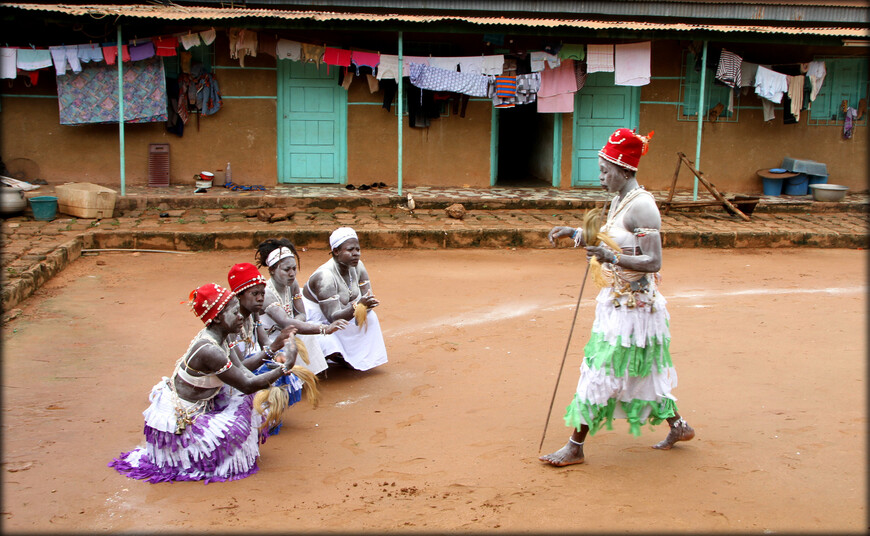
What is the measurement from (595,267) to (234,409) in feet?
6.80

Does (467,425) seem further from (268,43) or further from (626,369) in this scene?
(268,43)

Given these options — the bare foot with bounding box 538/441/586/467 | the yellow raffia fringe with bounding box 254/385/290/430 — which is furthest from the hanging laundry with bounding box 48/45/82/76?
the bare foot with bounding box 538/441/586/467

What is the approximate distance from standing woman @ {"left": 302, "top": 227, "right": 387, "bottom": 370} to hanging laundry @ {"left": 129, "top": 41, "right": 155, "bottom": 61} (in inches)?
333

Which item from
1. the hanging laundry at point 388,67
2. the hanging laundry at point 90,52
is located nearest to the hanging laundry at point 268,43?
the hanging laundry at point 388,67

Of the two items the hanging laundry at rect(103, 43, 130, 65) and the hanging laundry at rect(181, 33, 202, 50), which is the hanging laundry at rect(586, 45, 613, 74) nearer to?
the hanging laundry at rect(181, 33, 202, 50)

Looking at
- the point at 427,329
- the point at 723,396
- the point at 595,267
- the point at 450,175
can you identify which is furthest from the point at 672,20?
the point at 595,267

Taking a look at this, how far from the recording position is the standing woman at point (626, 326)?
4.19 metres

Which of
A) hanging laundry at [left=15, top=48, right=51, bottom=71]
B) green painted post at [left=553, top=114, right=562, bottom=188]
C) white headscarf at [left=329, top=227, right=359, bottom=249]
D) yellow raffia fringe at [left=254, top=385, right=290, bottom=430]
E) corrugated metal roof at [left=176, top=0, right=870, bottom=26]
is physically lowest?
yellow raffia fringe at [left=254, top=385, right=290, bottom=430]

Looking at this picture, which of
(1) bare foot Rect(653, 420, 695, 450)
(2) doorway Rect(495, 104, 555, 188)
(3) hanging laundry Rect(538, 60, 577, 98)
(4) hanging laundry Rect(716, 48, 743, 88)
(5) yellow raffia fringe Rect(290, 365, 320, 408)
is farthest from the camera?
(2) doorway Rect(495, 104, 555, 188)

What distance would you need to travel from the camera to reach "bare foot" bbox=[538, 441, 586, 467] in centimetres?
434

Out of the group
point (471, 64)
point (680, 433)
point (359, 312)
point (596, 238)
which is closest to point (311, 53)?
point (471, 64)

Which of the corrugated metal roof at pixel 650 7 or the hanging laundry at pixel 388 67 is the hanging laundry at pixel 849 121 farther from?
the hanging laundry at pixel 388 67

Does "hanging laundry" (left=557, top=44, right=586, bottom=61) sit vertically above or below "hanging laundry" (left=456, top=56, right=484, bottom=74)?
above

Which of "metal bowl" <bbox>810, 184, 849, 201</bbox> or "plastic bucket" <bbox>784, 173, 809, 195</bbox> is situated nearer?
"metal bowl" <bbox>810, 184, 849, 201</bbox>
